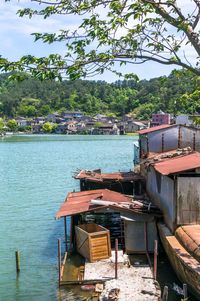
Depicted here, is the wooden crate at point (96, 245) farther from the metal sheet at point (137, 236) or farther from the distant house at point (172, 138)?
the distant house at point (172, 138)

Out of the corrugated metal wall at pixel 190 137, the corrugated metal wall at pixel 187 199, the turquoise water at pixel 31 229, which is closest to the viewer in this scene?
the corrugated metal wall at pixel 187 199

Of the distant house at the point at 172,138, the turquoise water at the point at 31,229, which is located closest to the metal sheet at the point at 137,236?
the turquoise water at the point at 31,229

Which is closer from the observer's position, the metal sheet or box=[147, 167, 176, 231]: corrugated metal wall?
box=[147, 167, 176, 231]: corrugated metal wall

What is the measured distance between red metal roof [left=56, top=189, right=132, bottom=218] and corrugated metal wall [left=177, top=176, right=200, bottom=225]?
4.24m

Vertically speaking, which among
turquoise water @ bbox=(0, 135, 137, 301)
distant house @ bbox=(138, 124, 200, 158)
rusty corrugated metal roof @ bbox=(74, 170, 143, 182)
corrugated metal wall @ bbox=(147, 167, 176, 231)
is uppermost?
distant house @ bbox=(138, 124, 200, 158)

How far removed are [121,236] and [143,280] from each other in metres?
4.90

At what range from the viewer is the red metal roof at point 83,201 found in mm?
22109

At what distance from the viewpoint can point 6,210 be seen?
38.3 metres

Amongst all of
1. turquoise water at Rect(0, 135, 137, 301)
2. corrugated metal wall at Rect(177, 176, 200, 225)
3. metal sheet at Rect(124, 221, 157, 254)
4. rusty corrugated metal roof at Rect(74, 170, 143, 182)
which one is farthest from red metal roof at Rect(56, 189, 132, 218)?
rusty corrugated metal roof at Rect(74, 170, 143, 182)

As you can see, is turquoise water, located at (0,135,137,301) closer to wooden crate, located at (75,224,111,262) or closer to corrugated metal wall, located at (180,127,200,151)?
wooden crate, located at (75,224,111,262)

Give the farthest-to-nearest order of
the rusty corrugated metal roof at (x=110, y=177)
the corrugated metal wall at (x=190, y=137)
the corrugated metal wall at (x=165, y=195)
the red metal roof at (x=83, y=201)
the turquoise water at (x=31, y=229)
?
the rusty corrugated metal roof at (x=110, y=177)
the corrugated metal wall at (x=190, y=137)
the red metal roof at (x=83, y=201)
the turquoise water at (x=31, y=229)
the corrugated metal wall at (x=165, y=195)

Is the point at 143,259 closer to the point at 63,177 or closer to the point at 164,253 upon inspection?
the point at 164,253

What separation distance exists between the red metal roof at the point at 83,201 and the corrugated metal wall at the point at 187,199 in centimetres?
424

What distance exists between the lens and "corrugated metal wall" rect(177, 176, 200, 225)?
19359 millimetres
